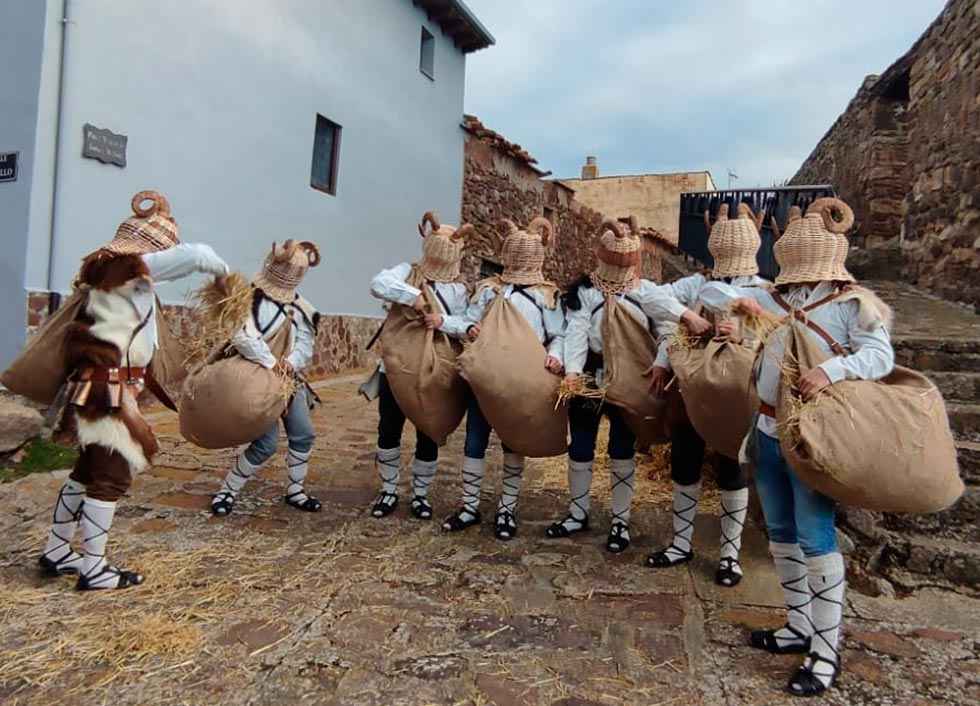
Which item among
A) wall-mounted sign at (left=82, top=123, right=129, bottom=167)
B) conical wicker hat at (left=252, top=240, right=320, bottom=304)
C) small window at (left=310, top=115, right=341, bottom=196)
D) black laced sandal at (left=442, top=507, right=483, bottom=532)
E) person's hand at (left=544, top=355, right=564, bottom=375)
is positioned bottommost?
black laced sandal at (left=442, top=507, right=483, bottom=532)

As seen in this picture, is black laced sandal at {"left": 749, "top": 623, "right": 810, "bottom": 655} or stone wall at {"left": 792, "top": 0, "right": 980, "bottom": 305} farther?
stone wall at {"left": 792, "top": 0, "right": 980, "bottom": 305}

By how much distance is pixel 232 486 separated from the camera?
12.4 ft

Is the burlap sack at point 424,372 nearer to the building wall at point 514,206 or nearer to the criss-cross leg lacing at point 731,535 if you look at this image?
the criss-cross leg lacing at point 731,535

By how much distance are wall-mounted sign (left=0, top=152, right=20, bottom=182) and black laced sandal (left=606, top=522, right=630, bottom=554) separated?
17.4ft

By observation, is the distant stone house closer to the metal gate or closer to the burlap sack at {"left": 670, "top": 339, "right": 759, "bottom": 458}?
the metal gate

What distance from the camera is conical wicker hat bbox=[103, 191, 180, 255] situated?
107 inches

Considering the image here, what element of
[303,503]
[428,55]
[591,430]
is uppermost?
[428,55]

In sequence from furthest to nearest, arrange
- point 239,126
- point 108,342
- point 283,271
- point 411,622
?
1. point 239,126
2. point 283,271
3. point 108,342
4. point 411,622

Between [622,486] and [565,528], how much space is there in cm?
41

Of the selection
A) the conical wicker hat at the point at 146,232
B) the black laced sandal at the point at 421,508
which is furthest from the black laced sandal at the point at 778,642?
the conical wicker hat at the point at 146,232

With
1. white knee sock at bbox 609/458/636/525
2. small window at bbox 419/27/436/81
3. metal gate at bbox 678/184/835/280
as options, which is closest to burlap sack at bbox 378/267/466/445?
white knee sock at bbox 609/458/636/525

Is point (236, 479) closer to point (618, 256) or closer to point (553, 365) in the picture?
point (553, 365)

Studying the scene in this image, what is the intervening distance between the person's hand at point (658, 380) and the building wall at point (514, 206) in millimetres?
8078

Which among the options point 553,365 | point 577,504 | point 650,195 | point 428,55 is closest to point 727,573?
point 577,504
